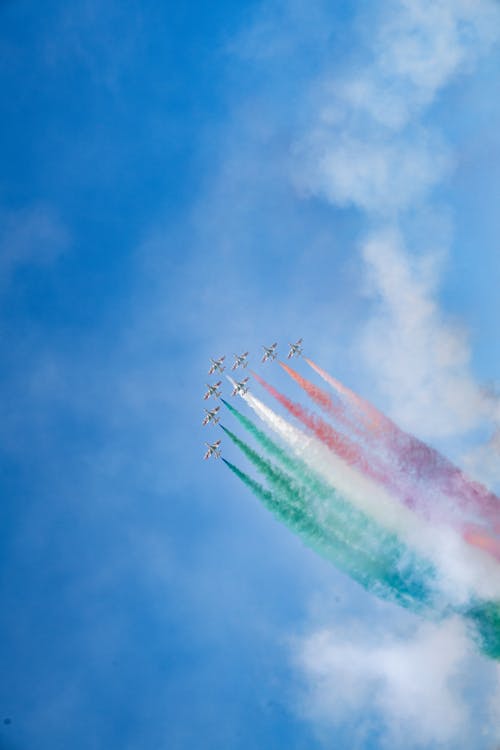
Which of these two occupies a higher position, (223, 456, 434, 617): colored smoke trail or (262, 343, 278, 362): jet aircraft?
(262, 343, 278, 362): jet aircraft

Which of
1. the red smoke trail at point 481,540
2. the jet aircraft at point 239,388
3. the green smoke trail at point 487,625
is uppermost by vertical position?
the jet aircraft at point 239,388

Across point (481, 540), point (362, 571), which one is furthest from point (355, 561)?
point (481, 540)

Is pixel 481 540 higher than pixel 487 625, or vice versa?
pixel 481 540

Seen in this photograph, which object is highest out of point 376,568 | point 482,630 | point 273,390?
point 273,390

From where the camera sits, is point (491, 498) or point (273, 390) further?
point (273, 390)

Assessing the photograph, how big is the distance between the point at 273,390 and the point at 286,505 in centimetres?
1390

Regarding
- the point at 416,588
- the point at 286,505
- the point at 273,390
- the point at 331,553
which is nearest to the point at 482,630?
the point at 416,588

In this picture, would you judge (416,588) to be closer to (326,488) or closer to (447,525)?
(447,525)

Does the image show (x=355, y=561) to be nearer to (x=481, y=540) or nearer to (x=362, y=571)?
(x=362, y=571)

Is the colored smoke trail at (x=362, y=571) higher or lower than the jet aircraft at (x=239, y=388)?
lower

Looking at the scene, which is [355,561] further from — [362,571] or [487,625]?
[487,625]

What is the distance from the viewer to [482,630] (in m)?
73.4

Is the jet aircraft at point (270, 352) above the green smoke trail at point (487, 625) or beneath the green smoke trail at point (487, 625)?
above

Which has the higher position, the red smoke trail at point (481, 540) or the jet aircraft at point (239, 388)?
the jet aircraft at point (239, 388)
